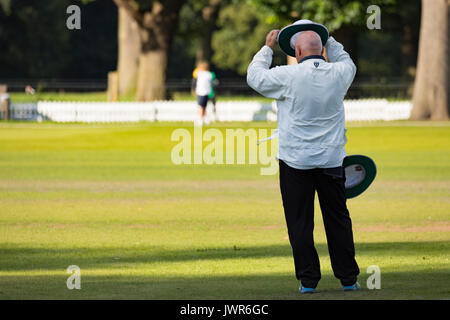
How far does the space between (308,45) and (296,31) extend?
0.23 metres

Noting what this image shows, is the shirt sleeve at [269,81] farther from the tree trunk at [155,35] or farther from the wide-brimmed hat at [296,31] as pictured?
the tree trunk at [155,35]

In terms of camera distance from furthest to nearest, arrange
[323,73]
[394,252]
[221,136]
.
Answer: [221,136], [394,252], [323,73]

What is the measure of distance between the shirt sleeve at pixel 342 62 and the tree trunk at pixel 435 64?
97.7 ft

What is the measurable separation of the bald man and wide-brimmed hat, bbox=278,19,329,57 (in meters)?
0.06

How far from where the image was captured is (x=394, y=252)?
11.1 meters

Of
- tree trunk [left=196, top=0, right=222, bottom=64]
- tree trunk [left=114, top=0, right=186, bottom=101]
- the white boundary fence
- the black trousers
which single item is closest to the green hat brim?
the black trousers

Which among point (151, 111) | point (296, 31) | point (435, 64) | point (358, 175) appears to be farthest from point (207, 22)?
point (296, 31)

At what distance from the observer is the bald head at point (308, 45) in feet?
26.6

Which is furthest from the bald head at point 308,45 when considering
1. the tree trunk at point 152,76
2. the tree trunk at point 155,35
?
the tree trunk at point 155,35

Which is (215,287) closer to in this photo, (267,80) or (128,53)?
(267,80)

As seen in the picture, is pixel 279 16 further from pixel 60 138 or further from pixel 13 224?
pixel 13 224

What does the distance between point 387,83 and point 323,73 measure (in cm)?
3957

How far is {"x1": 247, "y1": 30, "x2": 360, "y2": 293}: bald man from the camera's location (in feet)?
26.3

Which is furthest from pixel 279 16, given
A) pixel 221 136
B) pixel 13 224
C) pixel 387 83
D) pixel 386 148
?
pixel 13 224
